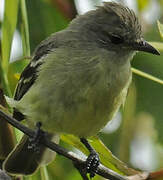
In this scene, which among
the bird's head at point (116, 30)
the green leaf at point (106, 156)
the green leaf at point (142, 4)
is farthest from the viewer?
the green leaf at point (142, 4)

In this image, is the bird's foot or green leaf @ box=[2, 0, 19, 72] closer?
green leaf @ box=[2, 0, 19, 72]

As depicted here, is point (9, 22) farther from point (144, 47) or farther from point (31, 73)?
point (144, 47)

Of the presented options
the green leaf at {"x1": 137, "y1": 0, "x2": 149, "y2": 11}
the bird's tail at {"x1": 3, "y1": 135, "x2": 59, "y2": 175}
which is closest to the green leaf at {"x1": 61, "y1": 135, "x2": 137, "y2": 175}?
the bird's tail at {"x1": 3, "y1": 135, "x2": 59, "y2": 175}

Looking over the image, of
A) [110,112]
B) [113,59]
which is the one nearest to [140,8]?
[113,59]

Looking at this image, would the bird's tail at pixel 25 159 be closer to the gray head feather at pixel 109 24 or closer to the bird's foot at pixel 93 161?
the bird's foot at pixel 93 161

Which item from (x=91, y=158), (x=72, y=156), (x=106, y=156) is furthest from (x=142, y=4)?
(x=72, y=156)

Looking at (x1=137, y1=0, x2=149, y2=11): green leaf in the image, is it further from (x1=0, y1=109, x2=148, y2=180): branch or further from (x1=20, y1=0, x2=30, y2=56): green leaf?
(x1=0, y1=109, x2=148, y2=180): branch

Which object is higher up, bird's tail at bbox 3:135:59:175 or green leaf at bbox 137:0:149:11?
green leaf at bbox 137:0:149:11

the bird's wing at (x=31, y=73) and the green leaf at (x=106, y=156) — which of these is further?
the bird's wing at (x=31, y=73)

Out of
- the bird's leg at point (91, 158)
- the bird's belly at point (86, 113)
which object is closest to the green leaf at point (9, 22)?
the bird's belly at point (86, 113)
